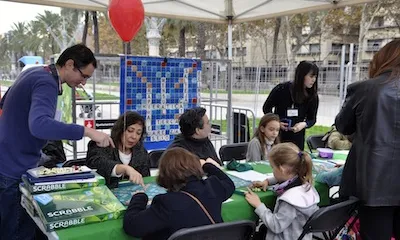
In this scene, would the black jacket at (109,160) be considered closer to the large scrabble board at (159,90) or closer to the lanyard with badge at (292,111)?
the large scrabble board at (159,90)

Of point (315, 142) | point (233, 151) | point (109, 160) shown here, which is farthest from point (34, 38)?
point (109, 160)

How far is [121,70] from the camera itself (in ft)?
12.5

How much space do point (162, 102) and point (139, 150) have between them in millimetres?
1692

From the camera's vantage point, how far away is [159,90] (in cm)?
407

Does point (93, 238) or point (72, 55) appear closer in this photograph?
point (93, 238)

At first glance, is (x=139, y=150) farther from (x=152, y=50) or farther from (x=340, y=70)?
(x=152, y=50)

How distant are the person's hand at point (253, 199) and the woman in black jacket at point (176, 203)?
274mm

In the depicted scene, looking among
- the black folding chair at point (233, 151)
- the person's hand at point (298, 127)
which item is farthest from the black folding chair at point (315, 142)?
the black folding chair at point (233, 151)

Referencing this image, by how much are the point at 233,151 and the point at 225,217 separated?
153 cm

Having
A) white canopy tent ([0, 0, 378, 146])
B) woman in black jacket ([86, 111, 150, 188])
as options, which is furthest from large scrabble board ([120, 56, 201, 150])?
woman in black jacket ([86, 111, 150, 188])

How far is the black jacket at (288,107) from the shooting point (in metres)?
3.50

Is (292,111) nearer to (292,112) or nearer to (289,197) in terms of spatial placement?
(292,112)

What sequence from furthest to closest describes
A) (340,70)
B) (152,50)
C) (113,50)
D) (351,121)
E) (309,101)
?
(113,50) < (152,50) < (340,70) < (309,101) < (351,121)

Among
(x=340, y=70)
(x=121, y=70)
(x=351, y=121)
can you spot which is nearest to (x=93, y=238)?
(x=351, y=121)
